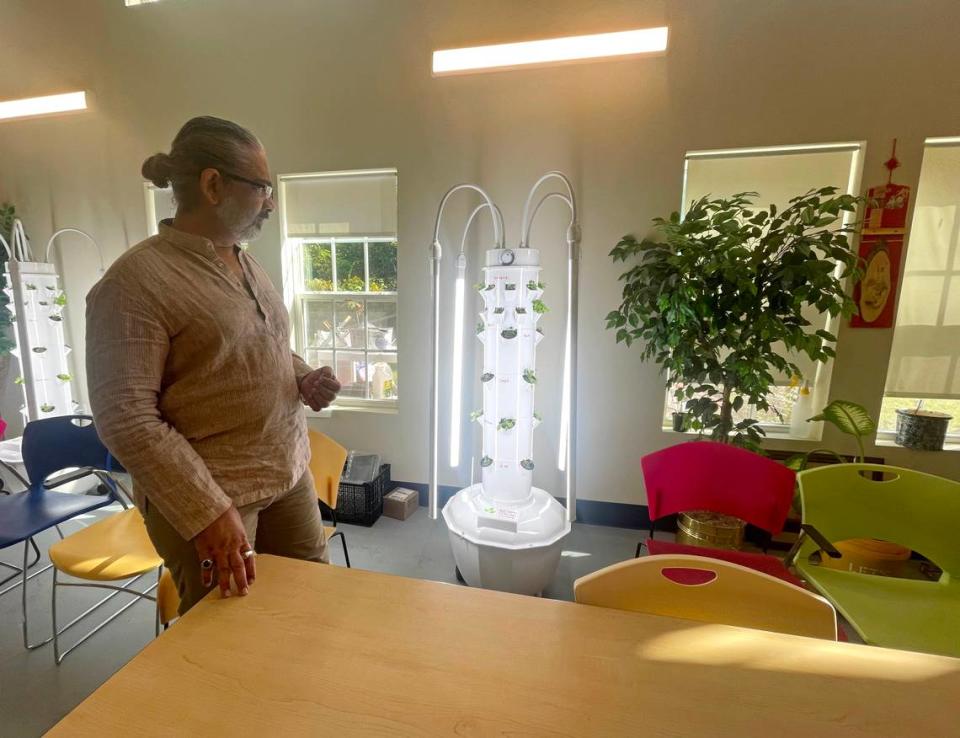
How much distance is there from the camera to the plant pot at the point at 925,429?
97.8 inches

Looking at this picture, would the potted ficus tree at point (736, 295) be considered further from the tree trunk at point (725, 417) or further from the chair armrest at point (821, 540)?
the chair armrest at point (821, 540)

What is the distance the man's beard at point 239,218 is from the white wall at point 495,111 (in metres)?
1.79

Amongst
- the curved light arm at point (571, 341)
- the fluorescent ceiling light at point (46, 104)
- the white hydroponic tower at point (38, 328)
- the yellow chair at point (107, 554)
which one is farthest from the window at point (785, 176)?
the white hydroponic tower at point (38, 328)

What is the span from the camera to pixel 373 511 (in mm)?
2951

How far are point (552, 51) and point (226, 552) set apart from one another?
7.81 ft

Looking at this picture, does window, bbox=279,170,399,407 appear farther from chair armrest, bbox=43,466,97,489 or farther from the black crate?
chair armrest, bbox=43,466,97,489

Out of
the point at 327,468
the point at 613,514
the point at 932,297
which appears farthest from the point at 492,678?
the point at 932,297

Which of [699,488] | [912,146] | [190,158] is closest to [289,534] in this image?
[190,158]

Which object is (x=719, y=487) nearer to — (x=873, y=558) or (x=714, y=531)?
(x=714, y=531)

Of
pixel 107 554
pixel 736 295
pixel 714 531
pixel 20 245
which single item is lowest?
pixel 714 531

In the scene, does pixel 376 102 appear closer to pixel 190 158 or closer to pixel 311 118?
pixel 311 118

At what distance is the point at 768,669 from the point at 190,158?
1472mm

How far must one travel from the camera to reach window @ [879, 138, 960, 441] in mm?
2408

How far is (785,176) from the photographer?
2.54 metres
